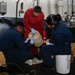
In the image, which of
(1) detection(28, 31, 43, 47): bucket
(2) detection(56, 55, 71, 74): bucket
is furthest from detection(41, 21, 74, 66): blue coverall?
(1) detection(28, 31, 43, 47): bucket

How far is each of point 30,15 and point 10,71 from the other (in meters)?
1.47

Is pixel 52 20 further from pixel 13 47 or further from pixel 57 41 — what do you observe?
pixel 13 47

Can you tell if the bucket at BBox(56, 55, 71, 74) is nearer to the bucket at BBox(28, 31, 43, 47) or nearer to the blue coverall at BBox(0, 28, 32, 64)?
the blue coverall at BBox(0, 28, 32, 64)

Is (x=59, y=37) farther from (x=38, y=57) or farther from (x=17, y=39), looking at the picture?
(x=38, y=57)

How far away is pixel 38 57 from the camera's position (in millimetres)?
3826

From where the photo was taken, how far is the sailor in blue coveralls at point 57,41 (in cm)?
303

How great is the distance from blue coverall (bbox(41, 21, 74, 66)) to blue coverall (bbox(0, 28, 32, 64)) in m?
0.33

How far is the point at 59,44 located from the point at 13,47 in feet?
2.56

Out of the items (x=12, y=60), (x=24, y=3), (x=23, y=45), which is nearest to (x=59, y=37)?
(x=23, y=45)

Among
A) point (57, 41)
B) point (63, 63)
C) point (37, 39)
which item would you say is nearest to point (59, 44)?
point (57, 41)

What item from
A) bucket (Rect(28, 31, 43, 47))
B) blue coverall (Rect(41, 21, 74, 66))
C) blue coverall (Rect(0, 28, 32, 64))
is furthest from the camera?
bucket (Rect(28, 31, 43, 47))

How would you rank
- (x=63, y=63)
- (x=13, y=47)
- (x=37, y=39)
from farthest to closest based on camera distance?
(x=37, y=39) → (x=13, y=47) → (x=63, y=63)

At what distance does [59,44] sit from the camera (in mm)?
3090

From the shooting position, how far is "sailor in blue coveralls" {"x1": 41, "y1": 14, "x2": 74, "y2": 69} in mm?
3026
